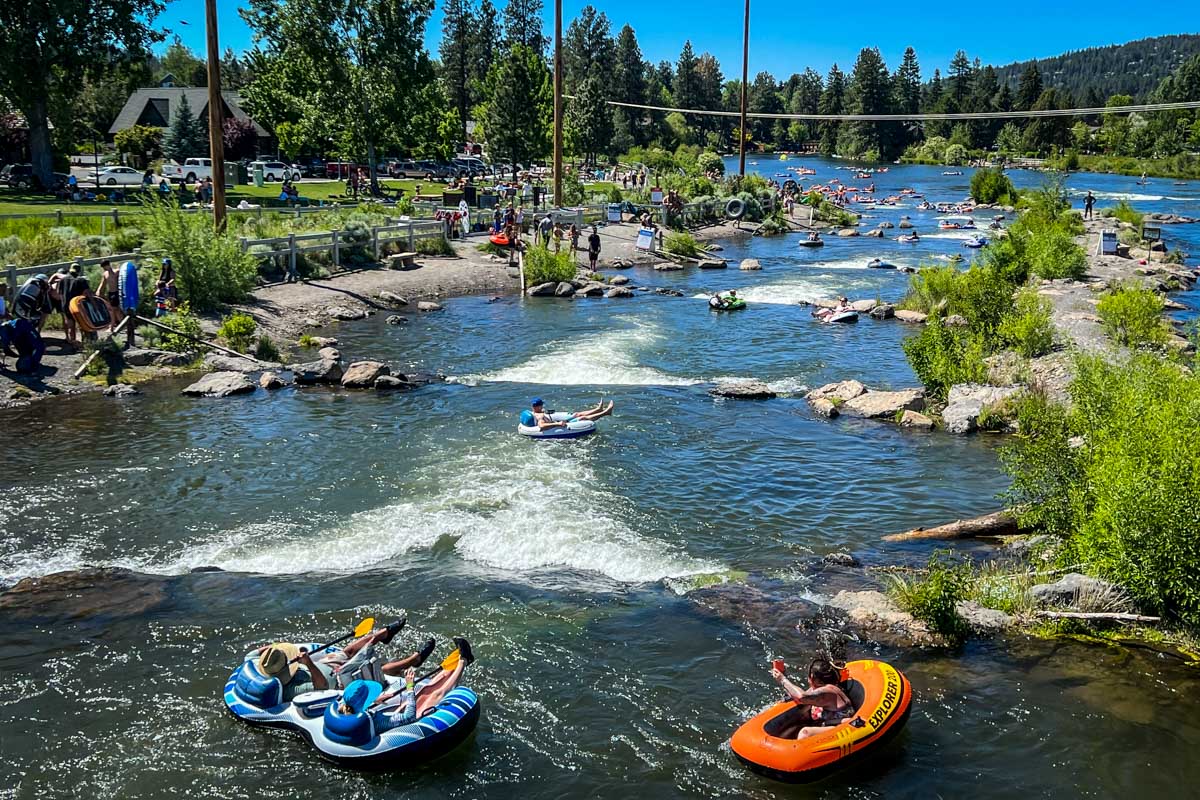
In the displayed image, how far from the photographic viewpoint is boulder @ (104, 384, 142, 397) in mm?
22250

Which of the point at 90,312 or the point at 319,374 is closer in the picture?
the point at 90,312

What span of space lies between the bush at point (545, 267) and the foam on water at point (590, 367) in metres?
8.43

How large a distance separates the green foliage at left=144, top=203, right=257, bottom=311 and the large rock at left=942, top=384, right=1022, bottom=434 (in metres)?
20.4

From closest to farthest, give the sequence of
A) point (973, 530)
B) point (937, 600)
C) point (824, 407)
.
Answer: point (937, 600) < point (973, 530) < point (824, 407)

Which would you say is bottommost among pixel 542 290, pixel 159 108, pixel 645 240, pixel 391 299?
pixel 391 299

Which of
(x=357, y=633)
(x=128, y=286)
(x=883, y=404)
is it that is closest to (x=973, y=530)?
(x=883, y=404)

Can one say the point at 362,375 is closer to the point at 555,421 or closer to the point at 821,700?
the point at 555,421

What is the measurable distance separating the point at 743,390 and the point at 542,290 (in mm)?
15424

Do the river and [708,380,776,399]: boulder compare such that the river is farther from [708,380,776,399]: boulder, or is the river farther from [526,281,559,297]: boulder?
[526,281,559,297]: boulder

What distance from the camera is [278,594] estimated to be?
13.6 metres

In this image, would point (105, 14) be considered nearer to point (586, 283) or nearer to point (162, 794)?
point (586, 283)

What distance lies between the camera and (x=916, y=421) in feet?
71.1

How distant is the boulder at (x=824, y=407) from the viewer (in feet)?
73.8

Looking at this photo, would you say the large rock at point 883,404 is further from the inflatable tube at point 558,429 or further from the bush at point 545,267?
the bush at point 545,267
